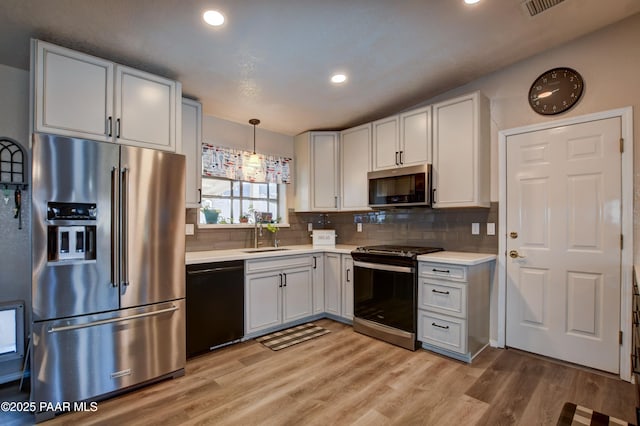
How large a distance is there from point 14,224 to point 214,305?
171cm

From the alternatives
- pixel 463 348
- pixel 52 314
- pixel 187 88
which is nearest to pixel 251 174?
pixel 187 88

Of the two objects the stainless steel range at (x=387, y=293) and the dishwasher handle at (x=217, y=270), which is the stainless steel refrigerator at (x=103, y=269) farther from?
the stainless steel range at (x=387, y=293)

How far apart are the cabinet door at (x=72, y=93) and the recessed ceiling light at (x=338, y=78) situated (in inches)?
69.5

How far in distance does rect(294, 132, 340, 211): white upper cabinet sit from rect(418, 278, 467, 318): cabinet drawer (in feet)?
5.40

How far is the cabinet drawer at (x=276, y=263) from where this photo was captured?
10.4ft

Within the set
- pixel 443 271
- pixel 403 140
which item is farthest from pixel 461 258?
pixel 403 140

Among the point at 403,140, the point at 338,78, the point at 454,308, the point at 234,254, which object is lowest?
the point at 454,308

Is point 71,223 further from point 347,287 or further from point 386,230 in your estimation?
point 386,230

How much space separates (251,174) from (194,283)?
1.68m

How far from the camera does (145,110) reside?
2.45 m

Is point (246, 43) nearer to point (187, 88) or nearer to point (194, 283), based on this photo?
point (187, 88)

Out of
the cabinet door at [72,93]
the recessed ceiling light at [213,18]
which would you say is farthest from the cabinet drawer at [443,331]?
the cabinet door at [72,93]

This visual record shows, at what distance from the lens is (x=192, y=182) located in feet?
10.4

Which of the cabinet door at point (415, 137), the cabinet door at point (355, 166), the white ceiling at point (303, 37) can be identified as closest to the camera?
the white ceiling at point (303, 37)
